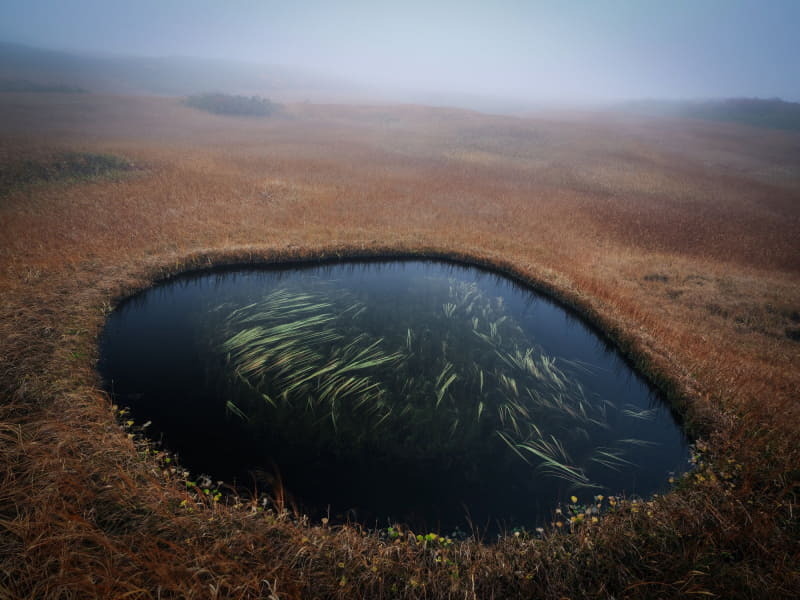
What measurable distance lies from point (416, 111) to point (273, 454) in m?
53.1

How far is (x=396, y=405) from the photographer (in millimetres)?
5434

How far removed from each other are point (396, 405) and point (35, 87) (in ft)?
206

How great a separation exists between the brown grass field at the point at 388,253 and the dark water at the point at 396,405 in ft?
1.43

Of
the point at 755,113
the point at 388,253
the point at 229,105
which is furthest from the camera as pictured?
the point at 755,113

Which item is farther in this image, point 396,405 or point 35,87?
point 35,87

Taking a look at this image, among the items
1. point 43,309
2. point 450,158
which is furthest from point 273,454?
point 450,158

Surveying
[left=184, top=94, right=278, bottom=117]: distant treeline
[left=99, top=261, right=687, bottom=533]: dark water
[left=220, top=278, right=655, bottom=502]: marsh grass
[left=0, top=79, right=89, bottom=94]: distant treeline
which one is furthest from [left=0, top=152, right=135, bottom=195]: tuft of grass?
[left=0, top=79, right=89, bottom=94]: distant treeline

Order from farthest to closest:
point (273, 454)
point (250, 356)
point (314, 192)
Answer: point (314, 192)
point (250, 356)
point (273, 454)

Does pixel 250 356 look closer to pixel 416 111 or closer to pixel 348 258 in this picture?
pixel 348 258

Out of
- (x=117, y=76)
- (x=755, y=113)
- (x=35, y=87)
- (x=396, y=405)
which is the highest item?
(x=117, y=76)

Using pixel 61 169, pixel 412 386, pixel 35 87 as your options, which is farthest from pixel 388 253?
pixel 35 87

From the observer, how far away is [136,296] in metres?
7.94

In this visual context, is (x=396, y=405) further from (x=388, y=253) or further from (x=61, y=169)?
(x=61, y=169)

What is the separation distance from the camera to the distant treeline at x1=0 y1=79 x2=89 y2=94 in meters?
39.6
